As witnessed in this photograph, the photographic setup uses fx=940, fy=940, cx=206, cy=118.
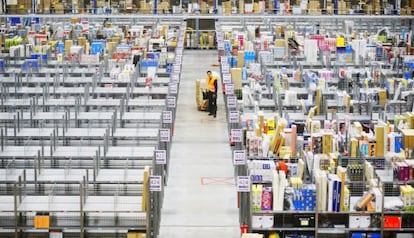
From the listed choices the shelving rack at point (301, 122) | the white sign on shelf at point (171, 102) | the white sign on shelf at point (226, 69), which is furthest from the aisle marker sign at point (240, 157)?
the white sign on shelf at point (226, 69)

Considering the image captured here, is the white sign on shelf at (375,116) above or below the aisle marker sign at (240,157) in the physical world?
above

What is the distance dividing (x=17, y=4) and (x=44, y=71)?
1598cm

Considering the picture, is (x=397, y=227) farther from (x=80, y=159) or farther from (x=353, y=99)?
(x=353, y=99)

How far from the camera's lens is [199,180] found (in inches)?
829

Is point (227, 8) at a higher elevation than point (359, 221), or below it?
higher

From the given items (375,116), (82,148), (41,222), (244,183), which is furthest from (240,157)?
(375,116)

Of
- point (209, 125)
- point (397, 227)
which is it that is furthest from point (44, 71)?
point (397, 227)

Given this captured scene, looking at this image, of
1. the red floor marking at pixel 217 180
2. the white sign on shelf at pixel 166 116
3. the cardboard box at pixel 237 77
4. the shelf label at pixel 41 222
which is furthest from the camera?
the cardboard box at pixel 237 77

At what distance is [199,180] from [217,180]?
0.40 m

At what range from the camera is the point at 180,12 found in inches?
1667

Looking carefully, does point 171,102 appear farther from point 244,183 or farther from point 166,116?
point 244,183

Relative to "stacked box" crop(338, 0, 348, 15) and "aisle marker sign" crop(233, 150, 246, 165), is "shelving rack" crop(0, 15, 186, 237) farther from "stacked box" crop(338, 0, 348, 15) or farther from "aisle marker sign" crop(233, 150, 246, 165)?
"stacked box" crop(338, 0, 348, 15)

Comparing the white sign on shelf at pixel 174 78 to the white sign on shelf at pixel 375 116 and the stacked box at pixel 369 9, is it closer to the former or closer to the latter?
the white sign on shelf at pixel 375 116

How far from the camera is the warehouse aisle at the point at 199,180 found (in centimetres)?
1775
